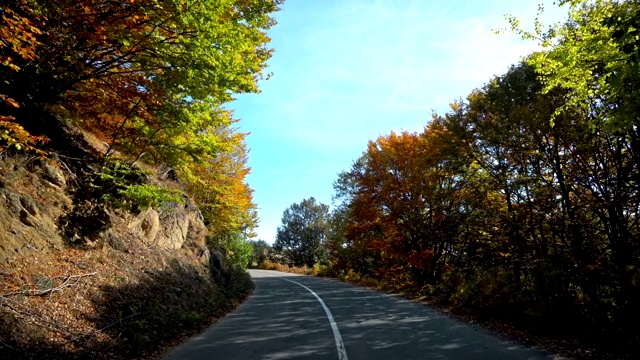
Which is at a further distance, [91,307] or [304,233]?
[304,233]

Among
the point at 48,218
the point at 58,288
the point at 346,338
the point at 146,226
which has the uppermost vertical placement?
the point at 146,226

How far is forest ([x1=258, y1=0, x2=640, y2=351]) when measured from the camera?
6.79 m

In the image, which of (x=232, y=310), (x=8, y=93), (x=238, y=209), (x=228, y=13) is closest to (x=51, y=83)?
(x=8, y=93)

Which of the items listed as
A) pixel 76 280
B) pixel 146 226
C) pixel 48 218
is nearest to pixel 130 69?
pixel 48 218

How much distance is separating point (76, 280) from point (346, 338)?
5.80 metres

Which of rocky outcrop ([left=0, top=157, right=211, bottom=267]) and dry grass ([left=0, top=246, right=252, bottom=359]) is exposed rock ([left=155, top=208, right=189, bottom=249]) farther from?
dry grass ([left=0, top=246, right=252, bottom=359])

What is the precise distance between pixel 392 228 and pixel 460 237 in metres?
6.04

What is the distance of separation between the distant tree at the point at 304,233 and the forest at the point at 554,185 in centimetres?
4828

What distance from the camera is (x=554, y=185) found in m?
10.8

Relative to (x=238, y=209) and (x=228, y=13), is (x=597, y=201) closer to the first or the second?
(x=228, y=13)

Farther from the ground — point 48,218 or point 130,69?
point 130,69

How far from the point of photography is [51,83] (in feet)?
25.8

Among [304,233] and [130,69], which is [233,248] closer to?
[130,69]

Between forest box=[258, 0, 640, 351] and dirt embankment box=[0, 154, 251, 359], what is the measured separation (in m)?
8.51
